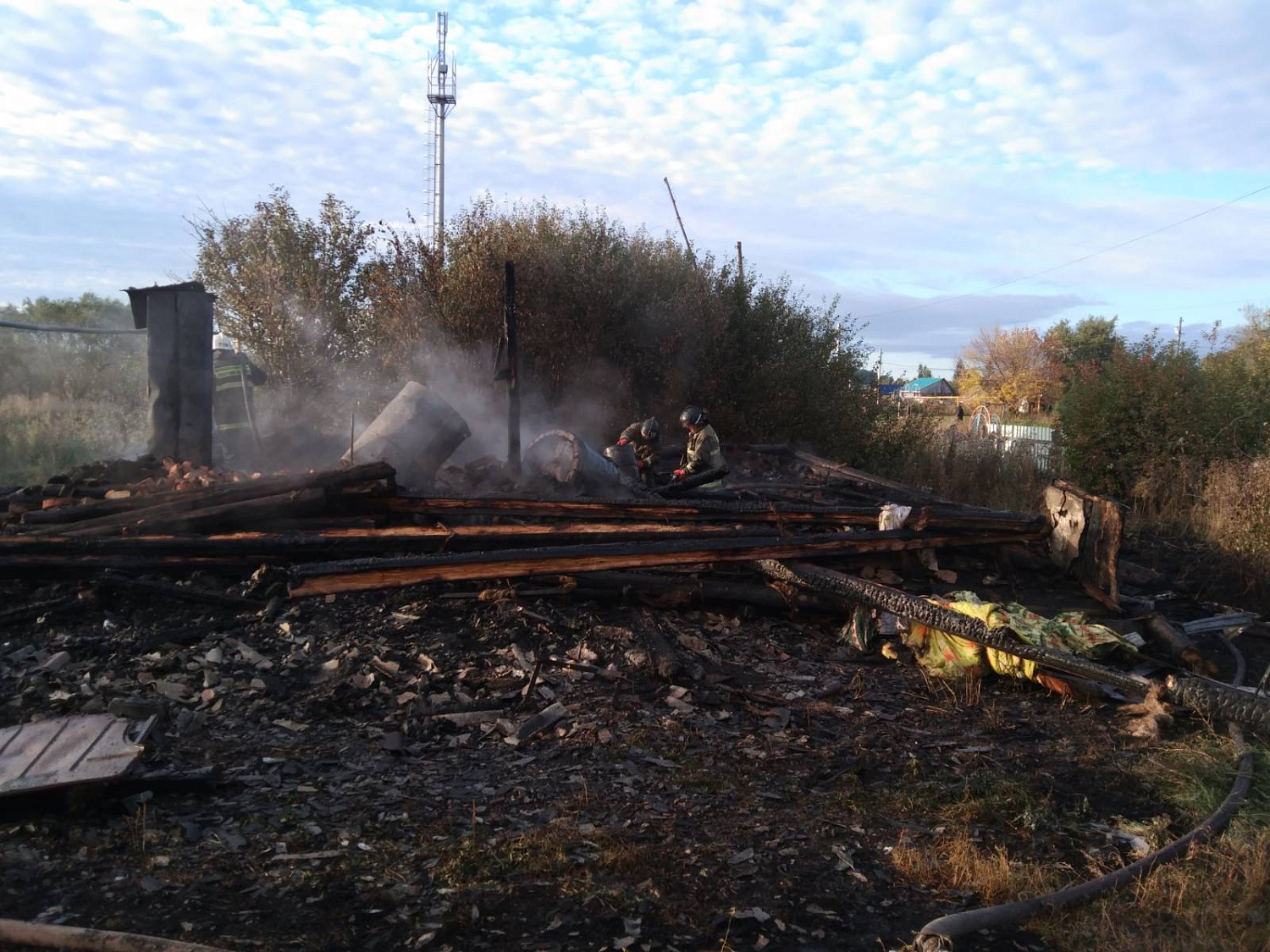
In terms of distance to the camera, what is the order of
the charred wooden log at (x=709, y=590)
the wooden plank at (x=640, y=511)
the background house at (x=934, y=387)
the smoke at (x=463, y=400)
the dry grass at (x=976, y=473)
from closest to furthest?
the charred wooden log at (x=709, y=590), the wooden plank at (x=640, y=511), the smoke at (x=463, y=400), the dry grass at (x=976, y=473), the background house at (x=934, y=387)

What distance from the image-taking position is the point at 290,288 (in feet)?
50.6

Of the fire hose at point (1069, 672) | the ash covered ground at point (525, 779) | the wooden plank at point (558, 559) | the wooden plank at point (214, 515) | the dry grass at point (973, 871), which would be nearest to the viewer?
the fire hose at point (1069, 672)

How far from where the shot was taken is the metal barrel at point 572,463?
32.4 ft

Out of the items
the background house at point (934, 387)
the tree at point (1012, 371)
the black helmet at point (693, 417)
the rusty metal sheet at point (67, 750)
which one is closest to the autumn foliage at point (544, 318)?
the black helmet at point (693, 417)

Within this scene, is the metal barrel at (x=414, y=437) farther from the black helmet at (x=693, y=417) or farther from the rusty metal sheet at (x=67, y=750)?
the rusty metal sheet at (x=67, y=750)

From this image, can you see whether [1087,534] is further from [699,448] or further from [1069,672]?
[699,448]

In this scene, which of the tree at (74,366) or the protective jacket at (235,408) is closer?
the protective jacket at (235,408)

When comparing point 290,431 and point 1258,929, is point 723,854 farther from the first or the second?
point 290,431

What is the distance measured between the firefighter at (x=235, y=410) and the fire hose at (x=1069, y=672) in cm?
766

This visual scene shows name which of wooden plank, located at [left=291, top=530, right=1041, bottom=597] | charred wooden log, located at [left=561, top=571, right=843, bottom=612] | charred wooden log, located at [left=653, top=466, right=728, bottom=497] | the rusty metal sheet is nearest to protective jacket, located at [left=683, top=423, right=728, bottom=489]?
charred wooden log, located at [left=653, top=466, right=728, bottom=497]

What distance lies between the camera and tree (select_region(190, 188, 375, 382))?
15195mm

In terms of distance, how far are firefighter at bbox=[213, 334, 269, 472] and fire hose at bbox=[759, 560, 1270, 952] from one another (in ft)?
25.1

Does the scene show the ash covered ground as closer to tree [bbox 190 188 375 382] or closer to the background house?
tree [bbox 190 188 375 382]

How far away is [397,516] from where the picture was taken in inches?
308
